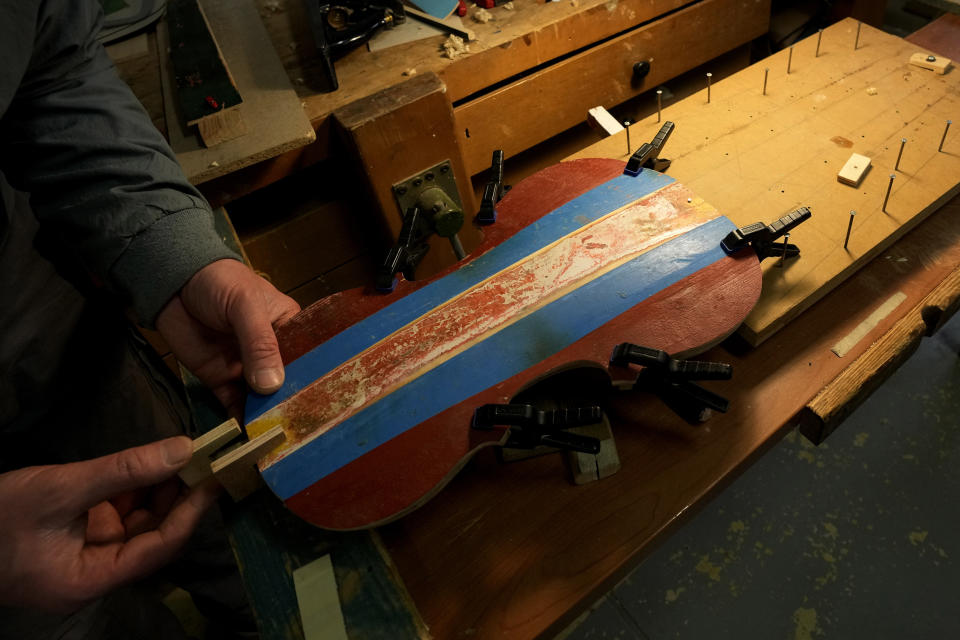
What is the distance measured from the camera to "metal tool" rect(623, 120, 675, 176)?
1.14m

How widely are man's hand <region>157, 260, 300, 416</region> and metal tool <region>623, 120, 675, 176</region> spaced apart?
718mm

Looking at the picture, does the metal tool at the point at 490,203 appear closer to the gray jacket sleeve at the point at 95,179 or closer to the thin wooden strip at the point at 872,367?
the gray jacket sleeve at the point at 95,179

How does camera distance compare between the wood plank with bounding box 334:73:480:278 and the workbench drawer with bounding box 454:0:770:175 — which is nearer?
the wood plank with bounding box 334:73:480:278

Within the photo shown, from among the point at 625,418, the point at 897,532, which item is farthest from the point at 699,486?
the point at 897,532

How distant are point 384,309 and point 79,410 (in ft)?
2.45

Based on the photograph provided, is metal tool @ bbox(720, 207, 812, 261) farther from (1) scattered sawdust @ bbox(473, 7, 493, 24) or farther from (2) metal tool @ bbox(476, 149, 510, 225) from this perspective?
(1) scattered sawdust @ bbox(473, 7, 493, 24)

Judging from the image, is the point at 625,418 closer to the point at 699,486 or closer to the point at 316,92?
the point at 699,486

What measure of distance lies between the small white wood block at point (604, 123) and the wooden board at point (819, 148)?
0.12ft

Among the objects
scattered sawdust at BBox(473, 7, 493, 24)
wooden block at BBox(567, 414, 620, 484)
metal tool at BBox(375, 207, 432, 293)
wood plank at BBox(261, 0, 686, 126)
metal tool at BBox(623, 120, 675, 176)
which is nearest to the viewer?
wooden block at BBox(567, 414, 620, 484)

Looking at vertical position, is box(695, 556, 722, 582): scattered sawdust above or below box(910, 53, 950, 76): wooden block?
below

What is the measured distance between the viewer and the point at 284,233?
5.43 ft

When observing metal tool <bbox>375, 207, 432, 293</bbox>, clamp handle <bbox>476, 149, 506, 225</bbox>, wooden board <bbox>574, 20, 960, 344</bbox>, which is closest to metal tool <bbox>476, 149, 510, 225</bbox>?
clamp handle <bbox>476, 149, 506, 225</bbox>

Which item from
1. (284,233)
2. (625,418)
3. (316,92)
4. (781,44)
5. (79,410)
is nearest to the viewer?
(625,418)

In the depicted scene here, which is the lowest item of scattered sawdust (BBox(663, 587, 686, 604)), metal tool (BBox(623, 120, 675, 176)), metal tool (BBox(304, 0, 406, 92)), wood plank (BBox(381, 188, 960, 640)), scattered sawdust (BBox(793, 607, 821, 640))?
scattered sawdust (BBox(793, 607, 821, 640))
